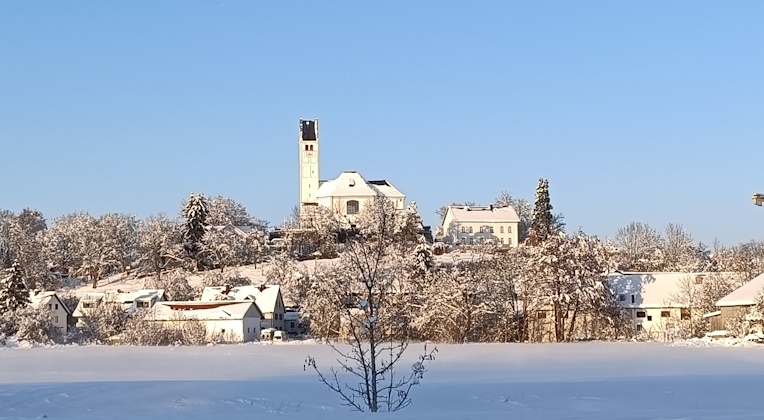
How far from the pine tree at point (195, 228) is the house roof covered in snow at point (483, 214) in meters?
29.5

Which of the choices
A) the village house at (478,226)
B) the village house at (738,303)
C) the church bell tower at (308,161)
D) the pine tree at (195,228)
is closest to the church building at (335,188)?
the church bell tower at (308,161)

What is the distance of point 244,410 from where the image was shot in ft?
59.6

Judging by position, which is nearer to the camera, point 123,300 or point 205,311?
point 205,311

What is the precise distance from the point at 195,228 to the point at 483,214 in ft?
112

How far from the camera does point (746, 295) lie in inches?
2050

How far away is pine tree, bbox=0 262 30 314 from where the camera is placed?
203 feet

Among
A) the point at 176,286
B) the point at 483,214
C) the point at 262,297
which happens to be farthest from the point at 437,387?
the point at 483,214

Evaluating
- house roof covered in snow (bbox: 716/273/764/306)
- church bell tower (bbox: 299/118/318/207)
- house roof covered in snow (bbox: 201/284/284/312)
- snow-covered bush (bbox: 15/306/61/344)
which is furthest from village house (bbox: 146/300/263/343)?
church bell tower (bbox: 299/118/318/207)

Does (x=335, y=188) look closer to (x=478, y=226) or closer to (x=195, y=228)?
(x=478, y=226)

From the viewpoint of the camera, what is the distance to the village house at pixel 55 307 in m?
63.7

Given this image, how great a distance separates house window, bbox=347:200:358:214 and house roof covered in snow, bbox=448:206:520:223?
11.2m

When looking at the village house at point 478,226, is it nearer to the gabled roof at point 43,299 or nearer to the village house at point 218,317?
the village house at point 218,317

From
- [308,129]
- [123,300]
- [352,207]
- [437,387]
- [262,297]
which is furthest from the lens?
[308,129]

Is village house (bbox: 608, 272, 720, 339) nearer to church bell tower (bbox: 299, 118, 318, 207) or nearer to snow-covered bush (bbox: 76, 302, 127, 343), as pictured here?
snow-covered bush (bbox: 76, 302, 127, 343)
